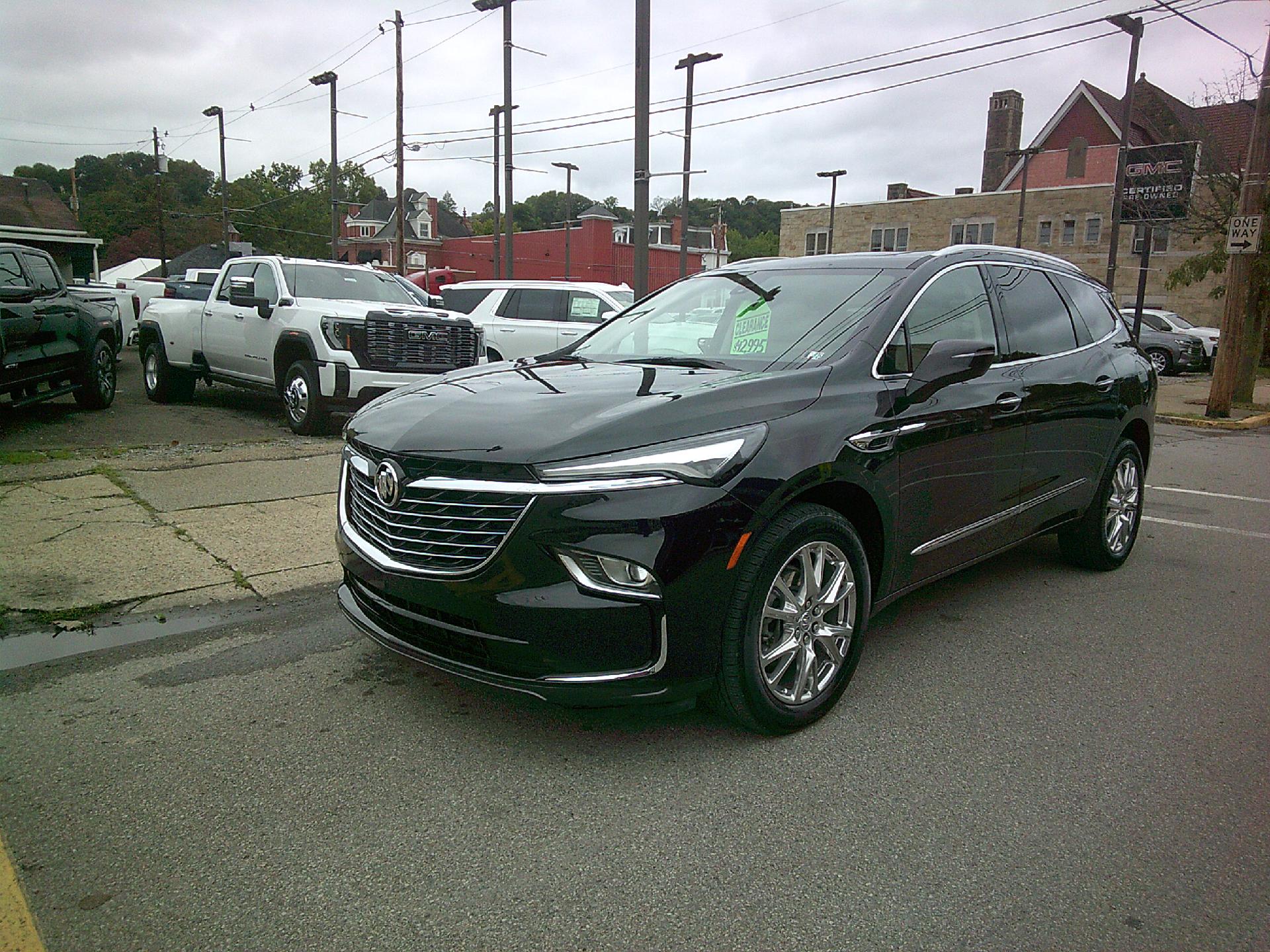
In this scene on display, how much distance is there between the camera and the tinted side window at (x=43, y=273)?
31.1ft

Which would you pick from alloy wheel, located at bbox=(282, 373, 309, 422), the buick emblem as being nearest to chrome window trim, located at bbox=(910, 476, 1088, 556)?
the buick emblem

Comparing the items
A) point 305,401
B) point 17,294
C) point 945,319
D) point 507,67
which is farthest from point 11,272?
point 507,67

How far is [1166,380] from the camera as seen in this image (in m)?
23.8

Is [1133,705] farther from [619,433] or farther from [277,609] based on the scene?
[277,609]

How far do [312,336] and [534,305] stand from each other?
445 cm

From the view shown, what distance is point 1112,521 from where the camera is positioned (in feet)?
18.6

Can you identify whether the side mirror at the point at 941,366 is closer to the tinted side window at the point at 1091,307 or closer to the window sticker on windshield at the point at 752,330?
the window sticker on windshield at the point at 752,330

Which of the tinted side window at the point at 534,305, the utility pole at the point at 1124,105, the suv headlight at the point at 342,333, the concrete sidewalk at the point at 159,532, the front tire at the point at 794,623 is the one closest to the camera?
the front tire at the point at 794,623

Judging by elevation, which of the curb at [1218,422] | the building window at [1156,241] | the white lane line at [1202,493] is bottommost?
the curb at [1218,422]

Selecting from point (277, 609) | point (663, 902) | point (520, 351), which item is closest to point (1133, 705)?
point (663, 902)

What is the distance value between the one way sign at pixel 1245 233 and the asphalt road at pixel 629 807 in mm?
12629

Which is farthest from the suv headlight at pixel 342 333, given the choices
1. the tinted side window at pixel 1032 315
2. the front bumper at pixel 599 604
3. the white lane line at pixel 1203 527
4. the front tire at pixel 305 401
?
the white lane line at pixel 1203 527

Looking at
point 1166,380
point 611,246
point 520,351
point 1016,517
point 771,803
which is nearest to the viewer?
point 771,803

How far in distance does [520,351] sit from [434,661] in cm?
1045
